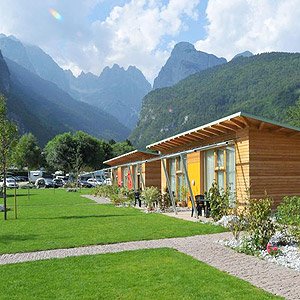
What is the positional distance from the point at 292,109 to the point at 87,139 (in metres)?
29.1

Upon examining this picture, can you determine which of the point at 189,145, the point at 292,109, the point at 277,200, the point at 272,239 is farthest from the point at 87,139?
the point at 272,239

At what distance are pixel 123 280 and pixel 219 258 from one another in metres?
2.23

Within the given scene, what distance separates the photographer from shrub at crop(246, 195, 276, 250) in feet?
26.9

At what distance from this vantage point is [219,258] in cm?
759

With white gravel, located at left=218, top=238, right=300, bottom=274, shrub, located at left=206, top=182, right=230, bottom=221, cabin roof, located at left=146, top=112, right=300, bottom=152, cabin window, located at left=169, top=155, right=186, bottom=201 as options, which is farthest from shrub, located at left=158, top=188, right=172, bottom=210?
white gravel, located at left=218, top=238, right=300, bottom=274

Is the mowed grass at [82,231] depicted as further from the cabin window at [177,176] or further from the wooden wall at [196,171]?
the cabin window at [177,176]

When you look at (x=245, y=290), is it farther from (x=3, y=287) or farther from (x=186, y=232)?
(x=186, y=232)

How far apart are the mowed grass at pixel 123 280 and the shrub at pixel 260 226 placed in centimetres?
→ 156

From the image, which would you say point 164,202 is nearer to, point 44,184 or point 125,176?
point 125,176

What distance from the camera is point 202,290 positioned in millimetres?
5570

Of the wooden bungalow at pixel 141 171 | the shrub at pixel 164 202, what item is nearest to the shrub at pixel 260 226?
the shrub at pixel 164 202

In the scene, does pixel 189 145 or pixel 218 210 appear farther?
pixel 189 145

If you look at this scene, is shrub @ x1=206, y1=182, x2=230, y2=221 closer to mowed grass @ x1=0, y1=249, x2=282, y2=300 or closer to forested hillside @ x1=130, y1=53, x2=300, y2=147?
mowed grass @ x1=0, y1=249, x2=282, y2=300

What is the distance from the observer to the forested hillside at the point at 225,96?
84375 millimetres
